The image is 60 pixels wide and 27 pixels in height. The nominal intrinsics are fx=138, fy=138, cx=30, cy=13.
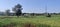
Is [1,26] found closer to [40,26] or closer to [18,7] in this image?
[40,26]

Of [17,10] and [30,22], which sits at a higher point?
[17,10]

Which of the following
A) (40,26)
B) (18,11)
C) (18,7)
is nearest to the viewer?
(40,26)

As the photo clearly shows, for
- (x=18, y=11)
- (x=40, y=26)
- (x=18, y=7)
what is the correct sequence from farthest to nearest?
1. (x=18, y=7)
2. (x=18, y=11)
3. (x=40, y=26)

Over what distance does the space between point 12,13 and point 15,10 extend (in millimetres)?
1567

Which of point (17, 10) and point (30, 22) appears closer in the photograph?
point (30, 22)

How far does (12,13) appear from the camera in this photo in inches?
1505

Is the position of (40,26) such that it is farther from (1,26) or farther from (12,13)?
(12,13)

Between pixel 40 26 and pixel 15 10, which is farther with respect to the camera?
pixel 15 10

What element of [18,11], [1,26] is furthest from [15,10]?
[1,26]

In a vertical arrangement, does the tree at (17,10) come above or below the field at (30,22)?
above

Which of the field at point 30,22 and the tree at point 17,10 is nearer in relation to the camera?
the field at point 30,22

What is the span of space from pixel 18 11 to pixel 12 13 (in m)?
2.68

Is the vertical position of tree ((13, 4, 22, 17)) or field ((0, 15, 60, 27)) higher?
tree ((13, 4, 22, 17))

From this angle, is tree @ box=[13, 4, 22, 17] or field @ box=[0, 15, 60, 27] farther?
tree @ box=[13, 4, 22, 17]
